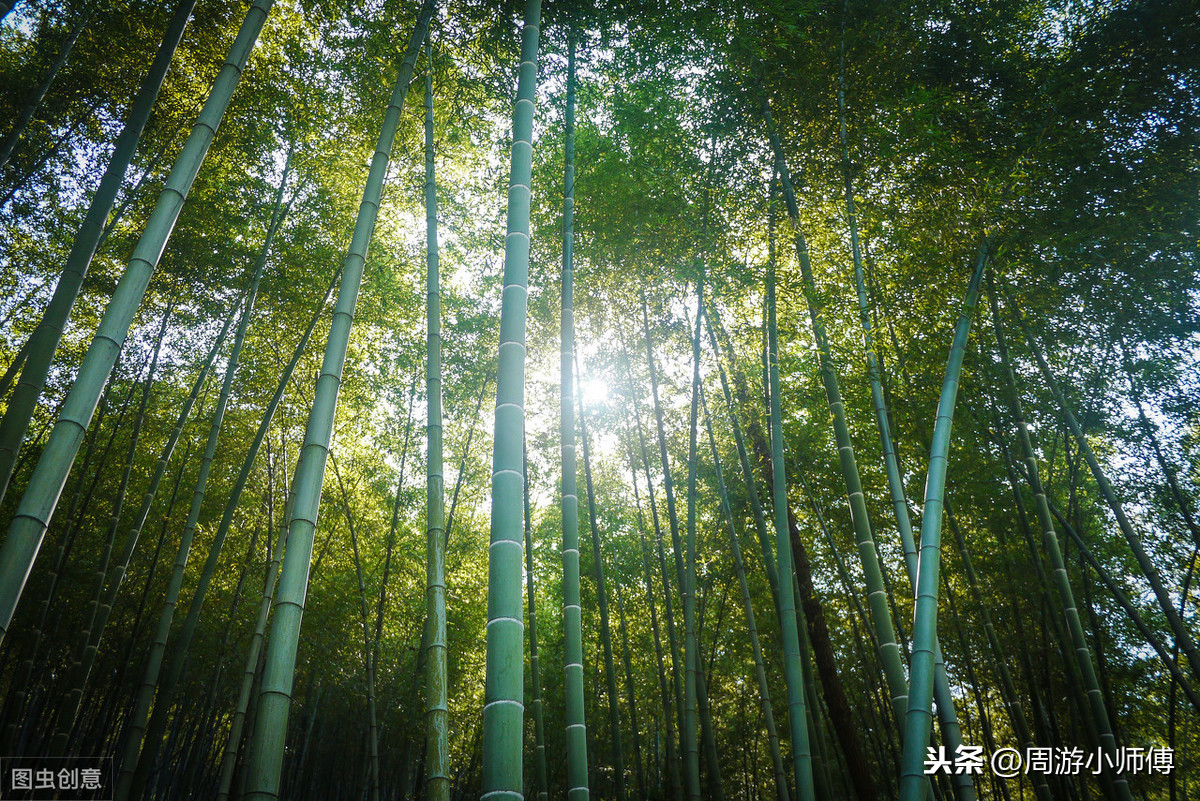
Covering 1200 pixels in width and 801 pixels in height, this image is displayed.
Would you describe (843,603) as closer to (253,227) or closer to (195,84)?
(253,227)

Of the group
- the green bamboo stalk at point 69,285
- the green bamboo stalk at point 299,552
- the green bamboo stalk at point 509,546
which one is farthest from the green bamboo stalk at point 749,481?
the green bamboo stalk at point 69,285

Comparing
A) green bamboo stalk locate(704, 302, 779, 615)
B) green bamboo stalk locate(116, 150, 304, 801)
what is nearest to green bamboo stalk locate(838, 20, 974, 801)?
green bamboo stalk locate(704, 302, 779, 615)

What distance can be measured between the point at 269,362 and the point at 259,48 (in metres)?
2.76

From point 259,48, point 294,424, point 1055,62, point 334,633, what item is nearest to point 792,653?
point 1055,62

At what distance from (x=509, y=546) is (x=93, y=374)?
4.85 feet

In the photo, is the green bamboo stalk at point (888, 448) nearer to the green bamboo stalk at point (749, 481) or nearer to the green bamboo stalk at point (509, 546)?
the green bamboo stalk at point (749, 481)

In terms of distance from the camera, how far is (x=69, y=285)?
254cm

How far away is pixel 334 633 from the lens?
8.23 meters

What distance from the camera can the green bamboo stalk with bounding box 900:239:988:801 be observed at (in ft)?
8.19

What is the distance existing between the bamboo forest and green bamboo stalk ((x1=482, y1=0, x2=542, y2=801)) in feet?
0.04

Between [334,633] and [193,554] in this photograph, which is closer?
[193,554]

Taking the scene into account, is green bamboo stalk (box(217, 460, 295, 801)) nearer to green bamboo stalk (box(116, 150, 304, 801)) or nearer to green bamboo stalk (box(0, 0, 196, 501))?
green bamboo stalk (box(116, 150, 304, 801))

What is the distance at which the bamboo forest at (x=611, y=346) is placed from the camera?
2.79 m

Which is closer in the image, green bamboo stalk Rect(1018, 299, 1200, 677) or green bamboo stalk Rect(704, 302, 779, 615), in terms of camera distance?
green bamboo stalk Rect(1018, 299, 1200, 677)
